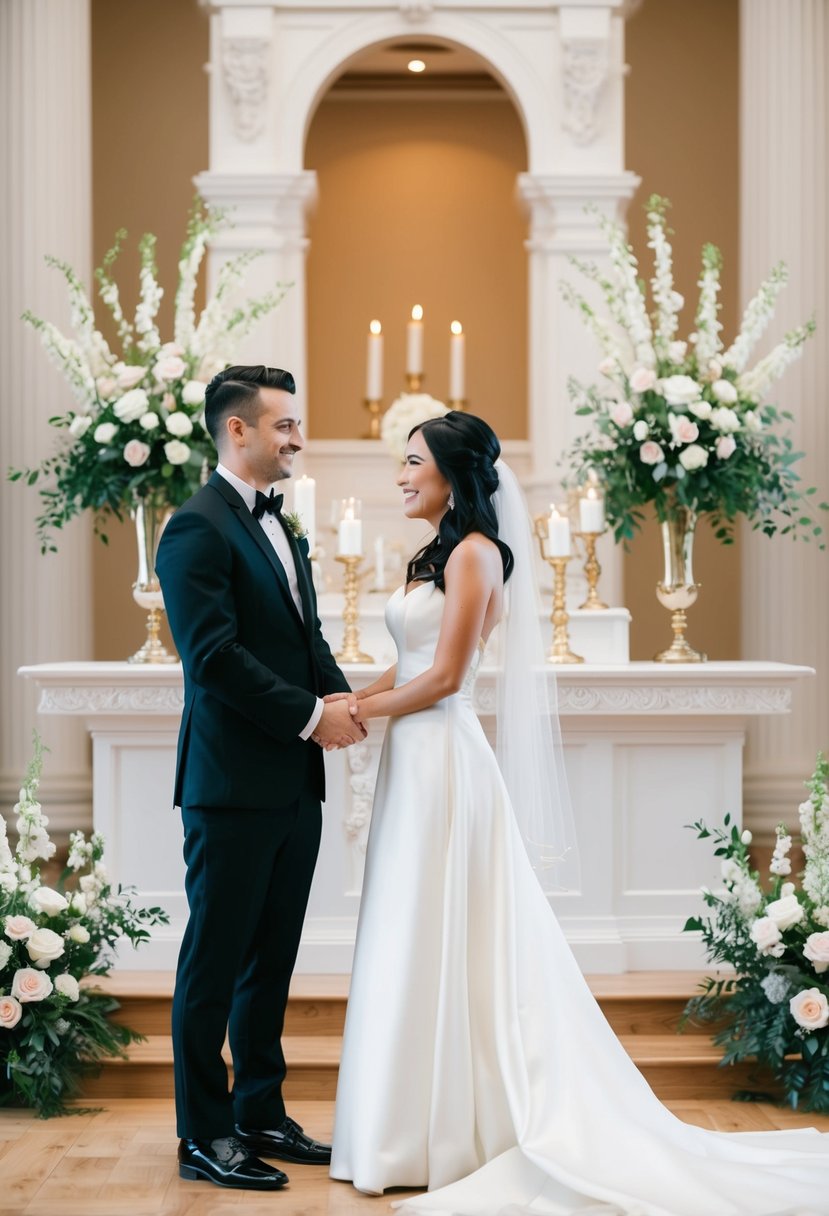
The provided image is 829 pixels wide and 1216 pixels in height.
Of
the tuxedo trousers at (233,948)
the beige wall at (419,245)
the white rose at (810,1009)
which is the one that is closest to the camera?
the tuxedo trousers at (233,948)

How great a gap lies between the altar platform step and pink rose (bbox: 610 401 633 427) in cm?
211

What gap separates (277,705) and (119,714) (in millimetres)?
1821

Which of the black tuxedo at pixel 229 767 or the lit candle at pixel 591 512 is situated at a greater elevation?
the lit candle at pixel 591 512

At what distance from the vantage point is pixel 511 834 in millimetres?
3953

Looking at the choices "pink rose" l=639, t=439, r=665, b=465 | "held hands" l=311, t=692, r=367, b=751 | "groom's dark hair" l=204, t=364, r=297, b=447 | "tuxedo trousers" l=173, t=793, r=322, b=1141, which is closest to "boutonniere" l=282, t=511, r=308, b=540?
"groom's dark hair" l=204, t=364, r=297, b=447

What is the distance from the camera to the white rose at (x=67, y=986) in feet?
15.2

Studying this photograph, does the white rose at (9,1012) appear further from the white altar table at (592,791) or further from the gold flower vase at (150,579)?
the gold flower vase at (150,579)

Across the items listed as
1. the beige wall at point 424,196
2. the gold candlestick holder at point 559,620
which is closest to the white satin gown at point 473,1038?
the gold candlestick holder at point 559,620

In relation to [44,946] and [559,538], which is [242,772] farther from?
[559,538]

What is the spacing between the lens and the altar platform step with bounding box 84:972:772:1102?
474 cm

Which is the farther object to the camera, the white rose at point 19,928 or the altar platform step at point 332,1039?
the altar platform step at point 332,1039

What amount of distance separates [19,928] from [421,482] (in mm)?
1913

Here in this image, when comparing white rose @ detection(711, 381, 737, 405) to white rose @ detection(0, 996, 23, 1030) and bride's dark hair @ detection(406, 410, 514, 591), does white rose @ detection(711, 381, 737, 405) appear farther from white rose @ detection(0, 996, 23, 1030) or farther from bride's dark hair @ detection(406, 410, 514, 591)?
white rose @ detection(0, 996, 23, 1030)

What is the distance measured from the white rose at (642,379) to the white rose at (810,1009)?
2416 millimetres
